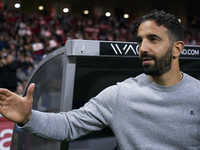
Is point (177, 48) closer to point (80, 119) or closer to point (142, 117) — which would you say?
point (142, 117)

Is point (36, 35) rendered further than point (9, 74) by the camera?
Yes

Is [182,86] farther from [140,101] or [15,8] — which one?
[15,8]

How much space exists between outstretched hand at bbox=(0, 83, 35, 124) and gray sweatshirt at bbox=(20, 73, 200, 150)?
9cm

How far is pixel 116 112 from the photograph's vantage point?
1.60 m

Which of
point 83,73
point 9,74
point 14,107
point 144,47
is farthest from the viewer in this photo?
point 9,74

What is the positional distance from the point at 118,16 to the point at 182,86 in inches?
739

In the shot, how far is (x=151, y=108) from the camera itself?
1.58 meters

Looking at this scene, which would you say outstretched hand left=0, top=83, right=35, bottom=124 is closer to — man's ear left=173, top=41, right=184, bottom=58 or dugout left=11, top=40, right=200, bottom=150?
dugout left=11, top=40, right=200, bottom=150

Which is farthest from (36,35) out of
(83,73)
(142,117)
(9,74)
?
(142,117)

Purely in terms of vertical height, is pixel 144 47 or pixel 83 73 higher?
pixel 144 47

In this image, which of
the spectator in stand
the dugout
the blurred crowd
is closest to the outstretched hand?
the dugout

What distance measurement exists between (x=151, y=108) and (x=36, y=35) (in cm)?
1182

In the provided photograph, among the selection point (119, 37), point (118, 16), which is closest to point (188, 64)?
point (119, 37)

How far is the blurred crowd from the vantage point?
778cm
